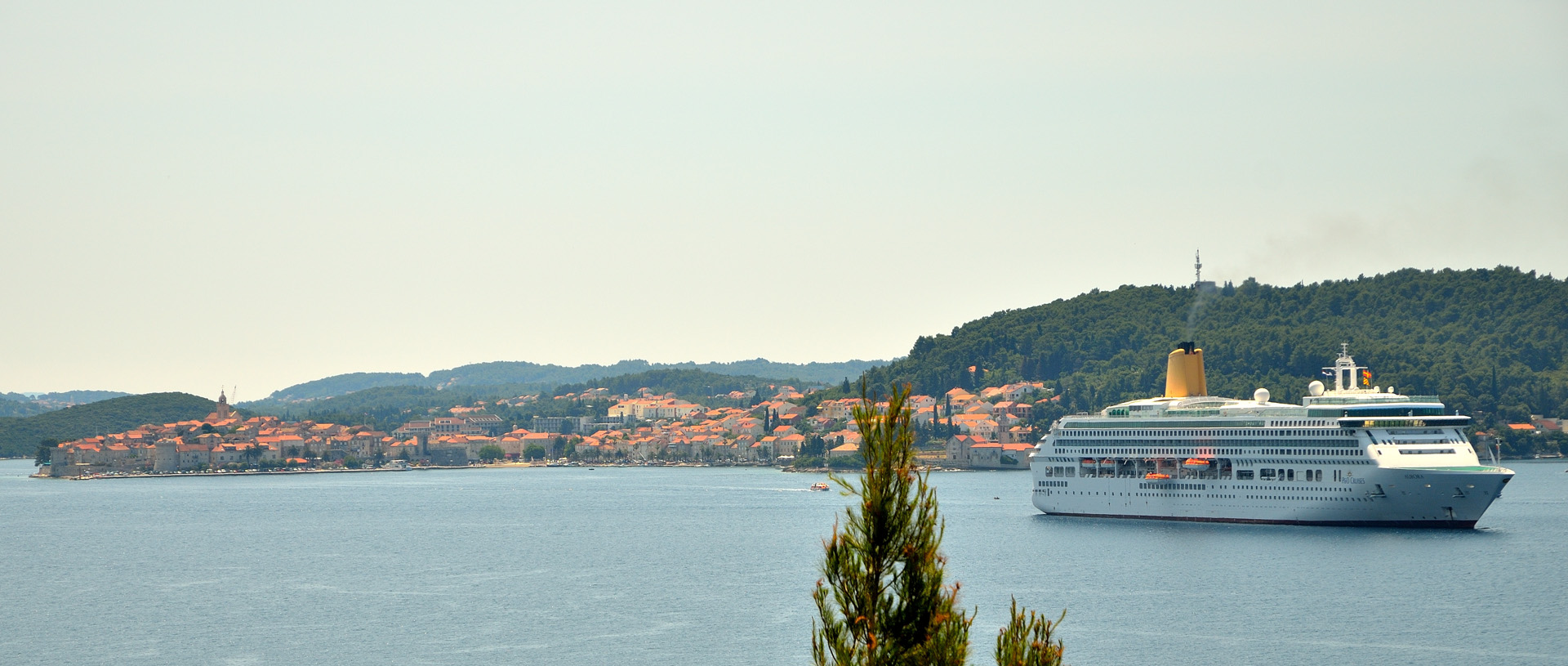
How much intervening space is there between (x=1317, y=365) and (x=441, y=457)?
10486 cm

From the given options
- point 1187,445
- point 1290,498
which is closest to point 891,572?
point 1290,498

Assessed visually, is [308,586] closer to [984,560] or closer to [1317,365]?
[984,560]

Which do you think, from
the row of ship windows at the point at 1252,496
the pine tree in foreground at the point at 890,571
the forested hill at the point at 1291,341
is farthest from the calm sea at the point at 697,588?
the forested hill at the point at 1291,341

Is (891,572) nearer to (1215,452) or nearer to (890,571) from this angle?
(890,571)

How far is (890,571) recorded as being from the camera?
1186cm

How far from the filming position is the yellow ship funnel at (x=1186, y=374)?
73750mm

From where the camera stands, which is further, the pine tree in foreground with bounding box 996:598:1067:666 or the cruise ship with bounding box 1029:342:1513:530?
the cruise ship with bounding box 1029:342:1513:530

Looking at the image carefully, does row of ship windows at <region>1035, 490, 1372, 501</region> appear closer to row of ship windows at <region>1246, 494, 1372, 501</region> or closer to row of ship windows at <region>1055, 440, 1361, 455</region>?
row of ship windows at <region>1246, 494, 1372, 501</region>

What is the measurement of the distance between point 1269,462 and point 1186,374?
10.5 meters

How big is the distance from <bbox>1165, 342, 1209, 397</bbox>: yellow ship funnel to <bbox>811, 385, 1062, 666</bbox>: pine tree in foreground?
209ft

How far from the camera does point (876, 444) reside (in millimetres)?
11664

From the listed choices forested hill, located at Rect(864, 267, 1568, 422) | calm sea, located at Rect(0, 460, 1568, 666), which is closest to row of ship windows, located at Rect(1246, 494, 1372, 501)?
calm sea, located at Rect(0, 460, 1568, 666)

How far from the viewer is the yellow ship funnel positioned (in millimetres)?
73750

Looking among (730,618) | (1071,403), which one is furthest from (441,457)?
(730,618)
